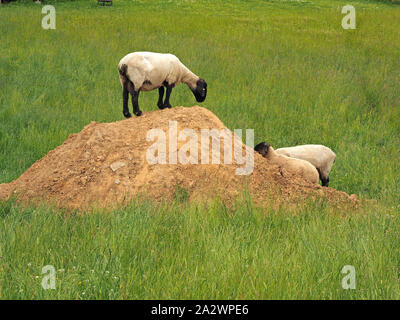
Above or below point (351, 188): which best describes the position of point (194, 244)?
above

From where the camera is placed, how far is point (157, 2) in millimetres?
27953

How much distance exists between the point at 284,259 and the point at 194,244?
26.8 inches

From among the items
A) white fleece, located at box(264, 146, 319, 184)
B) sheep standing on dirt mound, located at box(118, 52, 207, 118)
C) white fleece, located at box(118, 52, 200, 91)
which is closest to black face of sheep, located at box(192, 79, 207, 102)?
sheep standing on dirt mound, located at box(118, 52, 207, 118)

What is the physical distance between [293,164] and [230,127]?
262 centimetres

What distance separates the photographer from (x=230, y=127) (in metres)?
7.90

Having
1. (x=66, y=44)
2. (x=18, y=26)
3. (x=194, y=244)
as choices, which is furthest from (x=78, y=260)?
(x=18, y=26)

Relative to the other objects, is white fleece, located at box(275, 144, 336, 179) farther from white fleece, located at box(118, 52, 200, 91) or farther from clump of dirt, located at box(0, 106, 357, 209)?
white fleece, located at box(118, 52, 200, 91)

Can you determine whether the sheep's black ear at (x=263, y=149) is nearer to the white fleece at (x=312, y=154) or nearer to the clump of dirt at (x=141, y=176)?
the clump of dirt at (x=141, y=176)

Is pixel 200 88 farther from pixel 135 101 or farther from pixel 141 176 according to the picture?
pixel 141 176

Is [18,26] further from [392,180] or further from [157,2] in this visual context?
[157,2]

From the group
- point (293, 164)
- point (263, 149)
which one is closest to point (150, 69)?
point (263, 149)

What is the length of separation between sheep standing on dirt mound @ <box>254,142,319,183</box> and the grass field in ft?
2.06

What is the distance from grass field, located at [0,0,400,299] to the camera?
2.86 metres

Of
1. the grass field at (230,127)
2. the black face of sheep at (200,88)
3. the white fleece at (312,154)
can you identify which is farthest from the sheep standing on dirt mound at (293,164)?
the black face of sheep at (200,88)
